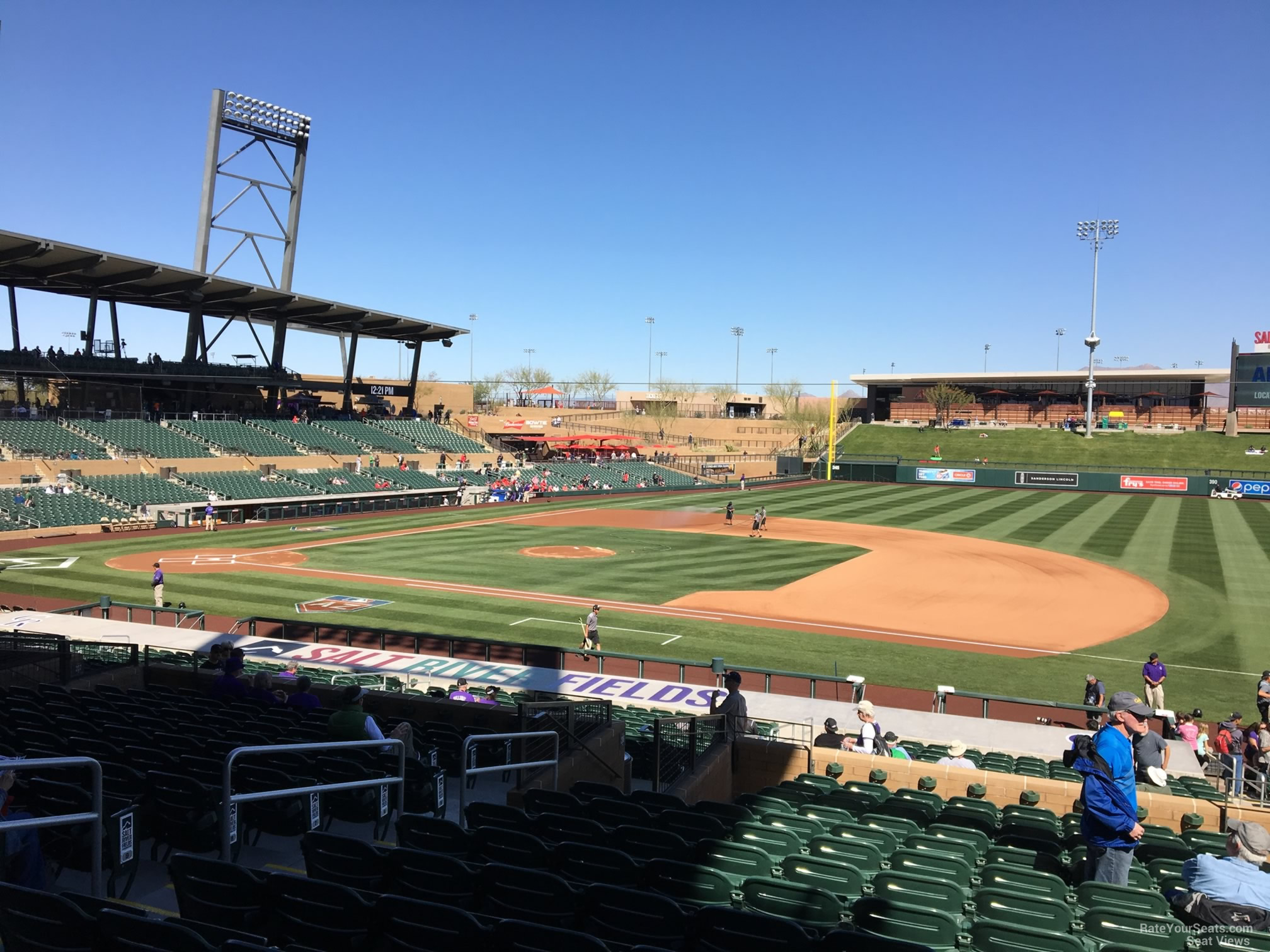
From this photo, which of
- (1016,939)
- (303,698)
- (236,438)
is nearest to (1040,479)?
(236,438)

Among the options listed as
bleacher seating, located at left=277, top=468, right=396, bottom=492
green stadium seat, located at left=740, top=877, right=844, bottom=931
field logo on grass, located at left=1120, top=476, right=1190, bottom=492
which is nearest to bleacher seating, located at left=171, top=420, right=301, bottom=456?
bleacher seating, located at left=277, top=468, right=396, bottom=492

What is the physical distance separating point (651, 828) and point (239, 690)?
7.15 meters

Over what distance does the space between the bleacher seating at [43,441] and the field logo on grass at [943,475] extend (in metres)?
64.5

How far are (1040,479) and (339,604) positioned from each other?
64.8m

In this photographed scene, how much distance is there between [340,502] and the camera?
5003 cm

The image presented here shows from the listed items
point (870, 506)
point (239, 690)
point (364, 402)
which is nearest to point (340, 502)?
point (364, 402)

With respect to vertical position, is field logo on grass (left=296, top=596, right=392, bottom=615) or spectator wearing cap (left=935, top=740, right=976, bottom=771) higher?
spectator wearing cap (left=935, top=740, right=976, bottom=771)

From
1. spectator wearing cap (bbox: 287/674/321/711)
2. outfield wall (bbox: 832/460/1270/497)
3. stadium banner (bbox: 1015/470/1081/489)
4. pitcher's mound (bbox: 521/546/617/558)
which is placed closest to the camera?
spectator wearing cap (bbox: 287/674/321/711)

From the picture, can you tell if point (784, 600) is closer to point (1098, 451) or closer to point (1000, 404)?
point (1098, 451)

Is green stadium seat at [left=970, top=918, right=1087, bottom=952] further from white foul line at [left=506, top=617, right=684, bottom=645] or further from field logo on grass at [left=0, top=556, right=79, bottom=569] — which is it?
field logo on grass at [left=0, top=556, right=79, bottom=569]

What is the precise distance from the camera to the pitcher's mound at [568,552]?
37375 millimetres

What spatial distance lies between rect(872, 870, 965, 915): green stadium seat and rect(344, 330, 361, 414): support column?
64716 millimetres

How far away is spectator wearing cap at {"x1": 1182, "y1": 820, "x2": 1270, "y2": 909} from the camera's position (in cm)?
546

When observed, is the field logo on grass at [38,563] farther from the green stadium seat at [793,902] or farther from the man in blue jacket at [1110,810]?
the man in blue jacket at [1110,810]
